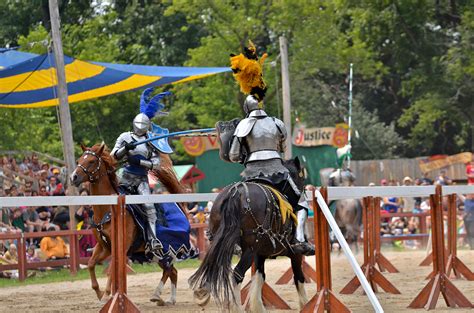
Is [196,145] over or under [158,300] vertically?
over

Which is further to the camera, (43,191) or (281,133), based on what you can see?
(43,191)

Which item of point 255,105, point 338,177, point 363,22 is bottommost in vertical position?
point 338,177

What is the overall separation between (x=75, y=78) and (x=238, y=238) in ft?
35.2

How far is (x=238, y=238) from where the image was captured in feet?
32.5

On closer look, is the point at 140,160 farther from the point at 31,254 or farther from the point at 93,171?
the point at 31,254

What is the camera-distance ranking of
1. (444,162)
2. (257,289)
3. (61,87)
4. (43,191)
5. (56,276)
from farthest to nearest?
(444,162) → (43,191) → (61,87) → (56,276) → (257,289)

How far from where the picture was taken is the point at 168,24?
42344 millimetres

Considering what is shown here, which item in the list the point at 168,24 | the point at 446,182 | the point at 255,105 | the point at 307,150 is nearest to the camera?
the point at 255,105

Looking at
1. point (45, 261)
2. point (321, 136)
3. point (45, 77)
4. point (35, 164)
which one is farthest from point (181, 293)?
point (321, 136)

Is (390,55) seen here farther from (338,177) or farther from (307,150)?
(338,177)

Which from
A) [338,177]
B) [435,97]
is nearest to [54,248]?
[338,177]

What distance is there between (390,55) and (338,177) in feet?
79.8

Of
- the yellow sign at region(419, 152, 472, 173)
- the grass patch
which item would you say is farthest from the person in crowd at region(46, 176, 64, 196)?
the yellow sign at region(419, 152, 472, 173)

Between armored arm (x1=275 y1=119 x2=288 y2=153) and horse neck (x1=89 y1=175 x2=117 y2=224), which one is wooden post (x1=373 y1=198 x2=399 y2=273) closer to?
armored arm (x1=275 y1=119 x2=288 y2=153)
